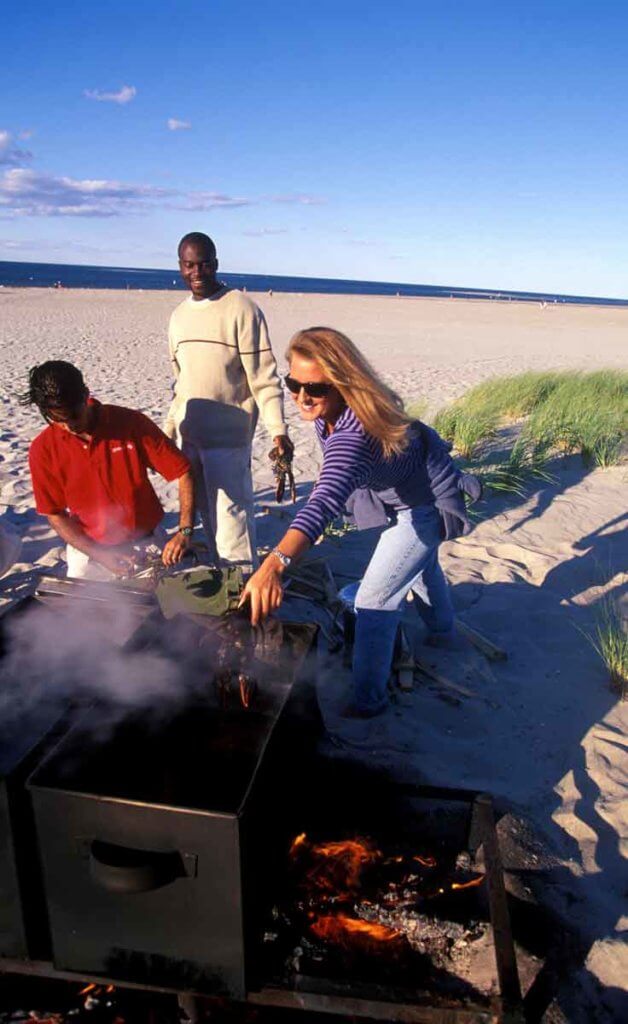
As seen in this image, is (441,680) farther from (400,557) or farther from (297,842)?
(297,842)

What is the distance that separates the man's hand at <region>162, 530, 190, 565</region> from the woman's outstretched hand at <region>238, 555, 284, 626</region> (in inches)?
42.3

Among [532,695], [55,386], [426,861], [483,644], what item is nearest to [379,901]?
[426,861]

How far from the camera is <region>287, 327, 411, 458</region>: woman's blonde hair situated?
7.87 ft

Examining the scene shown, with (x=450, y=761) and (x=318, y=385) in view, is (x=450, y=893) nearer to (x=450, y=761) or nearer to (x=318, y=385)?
(x=450, y=761)

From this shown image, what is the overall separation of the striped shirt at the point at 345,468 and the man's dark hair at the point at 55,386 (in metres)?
1.10

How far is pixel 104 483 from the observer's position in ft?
11.0

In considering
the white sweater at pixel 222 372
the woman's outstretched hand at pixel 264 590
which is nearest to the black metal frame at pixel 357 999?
the woman's outstretched hand at pixel 264 590

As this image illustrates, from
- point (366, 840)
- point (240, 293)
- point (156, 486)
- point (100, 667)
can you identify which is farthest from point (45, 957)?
point (156, 486)

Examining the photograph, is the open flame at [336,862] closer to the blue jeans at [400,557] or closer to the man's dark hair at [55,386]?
the blue jeans at [400,557]

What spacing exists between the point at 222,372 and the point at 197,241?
709 millimetres

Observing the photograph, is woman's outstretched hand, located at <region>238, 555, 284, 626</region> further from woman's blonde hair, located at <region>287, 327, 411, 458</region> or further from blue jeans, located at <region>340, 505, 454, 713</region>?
blue jeans, located at <region>340, 505, 454, 713</region>

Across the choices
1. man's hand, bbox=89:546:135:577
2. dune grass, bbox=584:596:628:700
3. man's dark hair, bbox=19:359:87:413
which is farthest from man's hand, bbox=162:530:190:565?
dune grass, bbox=584:596:628:700

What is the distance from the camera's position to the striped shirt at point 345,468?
2312 millimetres

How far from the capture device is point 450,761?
2.93m
